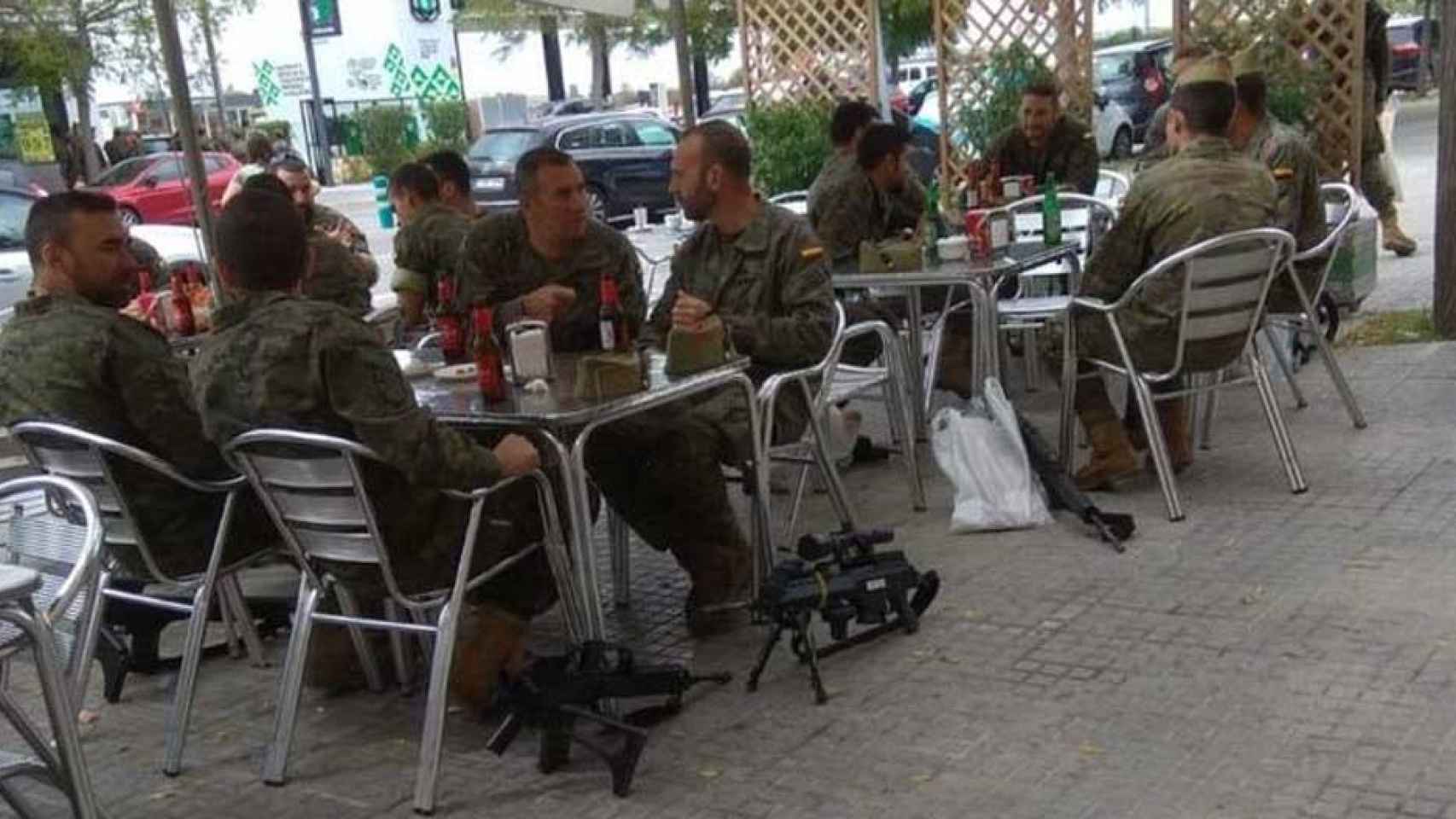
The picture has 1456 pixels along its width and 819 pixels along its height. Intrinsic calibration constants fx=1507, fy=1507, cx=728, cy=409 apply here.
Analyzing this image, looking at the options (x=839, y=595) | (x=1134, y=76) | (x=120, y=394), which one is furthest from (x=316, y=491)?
(x=1134, y=76)

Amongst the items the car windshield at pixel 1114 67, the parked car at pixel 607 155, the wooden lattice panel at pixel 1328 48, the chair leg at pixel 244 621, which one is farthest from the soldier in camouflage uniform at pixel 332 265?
the car windshield at pixel 1114 67

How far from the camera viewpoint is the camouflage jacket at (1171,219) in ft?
15.6

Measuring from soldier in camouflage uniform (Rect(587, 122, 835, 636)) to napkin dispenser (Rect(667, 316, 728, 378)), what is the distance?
0.08 meters

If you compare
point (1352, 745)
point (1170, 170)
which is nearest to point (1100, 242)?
point (1170, 170)

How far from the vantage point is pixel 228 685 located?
4.17 metres

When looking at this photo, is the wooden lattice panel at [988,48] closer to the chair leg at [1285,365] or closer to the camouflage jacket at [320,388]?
the chair leg at [1285,365]

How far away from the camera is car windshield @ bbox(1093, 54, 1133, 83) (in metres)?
23.8

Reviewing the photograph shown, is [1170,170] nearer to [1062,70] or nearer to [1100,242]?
[1100,242]

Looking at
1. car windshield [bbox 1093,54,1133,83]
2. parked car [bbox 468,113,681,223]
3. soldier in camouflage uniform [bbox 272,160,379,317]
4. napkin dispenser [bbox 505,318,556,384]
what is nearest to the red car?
parked car [bbox 468,113,681,223]

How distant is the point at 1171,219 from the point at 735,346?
156 cm

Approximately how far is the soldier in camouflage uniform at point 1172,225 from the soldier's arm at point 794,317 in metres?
1.13

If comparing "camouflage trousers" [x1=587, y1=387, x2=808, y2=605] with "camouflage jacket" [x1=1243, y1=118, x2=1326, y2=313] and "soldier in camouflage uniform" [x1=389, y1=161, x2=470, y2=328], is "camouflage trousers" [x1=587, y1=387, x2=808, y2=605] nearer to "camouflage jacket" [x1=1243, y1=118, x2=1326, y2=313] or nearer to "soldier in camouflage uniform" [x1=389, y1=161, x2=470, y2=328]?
"soldier in camouflage uniform" [x1=389, y1=161, x2=470, y2=328]

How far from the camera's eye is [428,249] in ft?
19.2

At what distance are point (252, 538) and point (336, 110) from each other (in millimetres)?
31878
